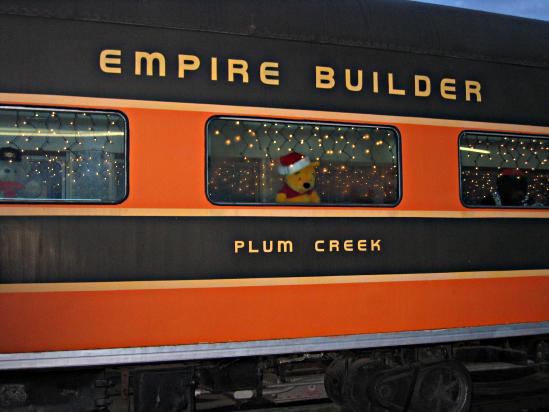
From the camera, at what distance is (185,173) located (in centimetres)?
394

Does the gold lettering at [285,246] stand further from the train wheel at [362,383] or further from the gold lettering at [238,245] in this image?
the train wheel at [362,383]

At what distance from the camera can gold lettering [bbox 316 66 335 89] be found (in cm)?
429

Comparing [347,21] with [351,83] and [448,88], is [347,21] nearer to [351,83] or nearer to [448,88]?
[351,83]

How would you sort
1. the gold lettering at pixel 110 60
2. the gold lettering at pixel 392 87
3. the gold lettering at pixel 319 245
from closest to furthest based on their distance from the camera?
the gold lettering at pixel 110 60, the gold lettering at pixel 319 245, the gold lettering at pixel 392 87

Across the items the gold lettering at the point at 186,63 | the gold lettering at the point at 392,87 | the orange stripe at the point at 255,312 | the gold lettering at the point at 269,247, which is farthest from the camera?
the gold lettering at the point at 392,87

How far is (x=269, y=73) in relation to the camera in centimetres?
418

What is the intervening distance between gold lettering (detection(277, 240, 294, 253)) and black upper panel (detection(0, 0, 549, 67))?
4.77 ft

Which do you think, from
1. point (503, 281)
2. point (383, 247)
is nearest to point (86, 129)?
point (383, 247)

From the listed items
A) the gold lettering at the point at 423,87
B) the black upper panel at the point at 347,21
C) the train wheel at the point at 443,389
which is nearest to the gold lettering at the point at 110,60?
the black upper panel at the point at 347,21

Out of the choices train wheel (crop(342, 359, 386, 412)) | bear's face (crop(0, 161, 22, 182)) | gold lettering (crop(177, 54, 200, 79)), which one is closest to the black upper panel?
gold lettering (crop(177, 54, 200, 79))

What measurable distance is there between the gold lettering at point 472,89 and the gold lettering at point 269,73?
157 centimetres

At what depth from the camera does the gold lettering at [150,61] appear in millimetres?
3904

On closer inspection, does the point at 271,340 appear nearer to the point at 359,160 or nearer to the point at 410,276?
the point at 410,276

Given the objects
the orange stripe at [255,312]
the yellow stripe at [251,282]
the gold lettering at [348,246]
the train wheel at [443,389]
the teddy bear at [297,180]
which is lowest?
the train wheel at [443,389]
